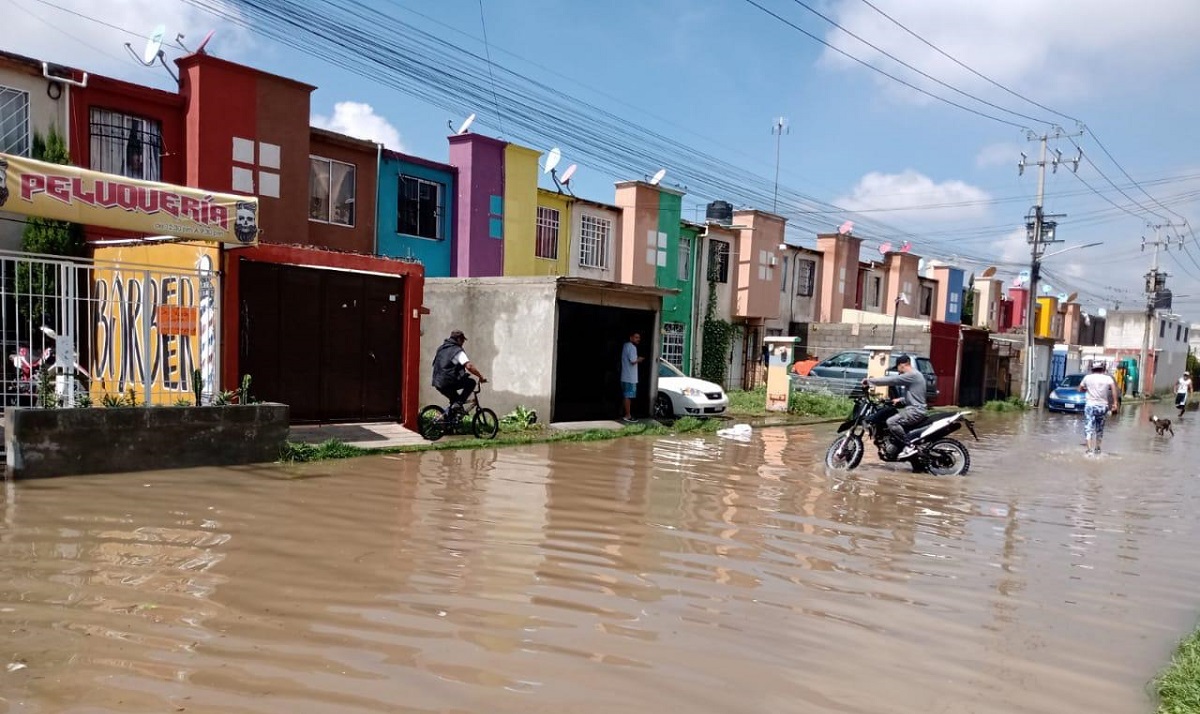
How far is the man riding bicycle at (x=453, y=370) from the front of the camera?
12.5m

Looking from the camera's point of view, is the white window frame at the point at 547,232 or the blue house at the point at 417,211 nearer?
the blue house at the point at 417,211

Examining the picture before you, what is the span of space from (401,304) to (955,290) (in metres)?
36.1

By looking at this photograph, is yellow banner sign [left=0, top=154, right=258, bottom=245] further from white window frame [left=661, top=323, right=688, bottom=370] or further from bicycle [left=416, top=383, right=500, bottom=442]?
white window frame [left=661, top=323, right=688, bottom=370]

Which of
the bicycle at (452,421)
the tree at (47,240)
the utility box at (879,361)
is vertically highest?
the tree at (47,240)

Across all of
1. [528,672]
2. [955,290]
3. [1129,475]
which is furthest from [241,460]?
[955,290]

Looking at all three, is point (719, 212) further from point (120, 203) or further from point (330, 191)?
point (120, 203)

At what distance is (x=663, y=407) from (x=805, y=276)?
640 inches

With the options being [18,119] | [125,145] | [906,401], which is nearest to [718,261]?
[906,401]

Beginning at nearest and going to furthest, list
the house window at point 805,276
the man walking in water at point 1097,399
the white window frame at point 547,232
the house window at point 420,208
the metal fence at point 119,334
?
1. the metal fence at point 119,334
2. the man walking in water at point 1097,399
3. the house window at point 420,208
4. the white window frame at point 547,232
5. the house window at point 805,276

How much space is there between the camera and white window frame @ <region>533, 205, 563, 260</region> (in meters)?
22.6

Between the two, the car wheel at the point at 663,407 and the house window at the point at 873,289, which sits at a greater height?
the house window at the point at 873,289

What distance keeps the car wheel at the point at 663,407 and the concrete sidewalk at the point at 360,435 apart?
275 inches

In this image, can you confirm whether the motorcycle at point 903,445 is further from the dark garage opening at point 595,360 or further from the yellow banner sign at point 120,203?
the yellow banner sign at point 120,203

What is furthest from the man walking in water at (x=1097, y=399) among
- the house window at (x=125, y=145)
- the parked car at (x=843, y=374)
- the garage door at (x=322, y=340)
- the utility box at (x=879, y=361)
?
the house window at (x=125, y=145)
